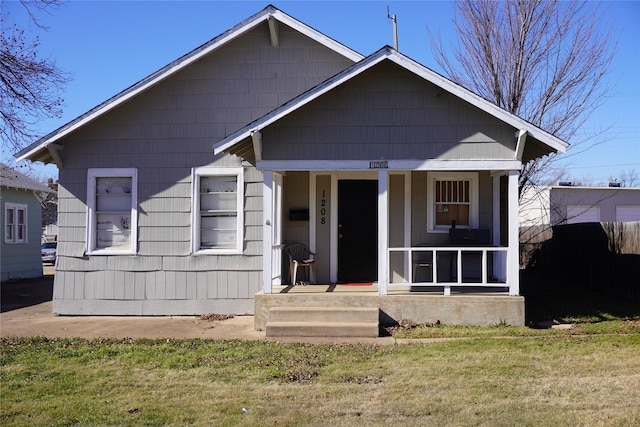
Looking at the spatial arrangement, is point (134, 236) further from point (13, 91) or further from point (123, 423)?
point (123, 423)

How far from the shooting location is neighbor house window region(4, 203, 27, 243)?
866 inches

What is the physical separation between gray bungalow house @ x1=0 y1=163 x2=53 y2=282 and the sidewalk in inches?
341

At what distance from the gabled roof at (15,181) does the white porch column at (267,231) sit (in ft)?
43.1

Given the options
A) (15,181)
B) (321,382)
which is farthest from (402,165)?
(15,181)

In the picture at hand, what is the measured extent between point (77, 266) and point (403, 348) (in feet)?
23.3

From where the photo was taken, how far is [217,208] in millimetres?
12703

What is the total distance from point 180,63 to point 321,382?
7.46 meters

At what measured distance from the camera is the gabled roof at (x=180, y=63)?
1229cm

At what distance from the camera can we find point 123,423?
5.99 metres

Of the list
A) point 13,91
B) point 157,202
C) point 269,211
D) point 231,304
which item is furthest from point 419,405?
point 13,91

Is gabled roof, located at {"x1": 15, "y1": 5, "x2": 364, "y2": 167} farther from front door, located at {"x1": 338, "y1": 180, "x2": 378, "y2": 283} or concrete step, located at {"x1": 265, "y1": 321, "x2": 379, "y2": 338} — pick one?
concrete step, located at {"x1": 265, "y1": 321, "x2": 379, "y2": 338}

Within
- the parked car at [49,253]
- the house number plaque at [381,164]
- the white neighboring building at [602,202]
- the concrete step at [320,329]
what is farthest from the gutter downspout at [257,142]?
the parked car at [49,253]

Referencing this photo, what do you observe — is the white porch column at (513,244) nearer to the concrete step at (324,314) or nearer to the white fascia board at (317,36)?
the concrete step at (324,314)

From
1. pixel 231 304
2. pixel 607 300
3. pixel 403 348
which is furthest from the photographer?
pixel 607 300
